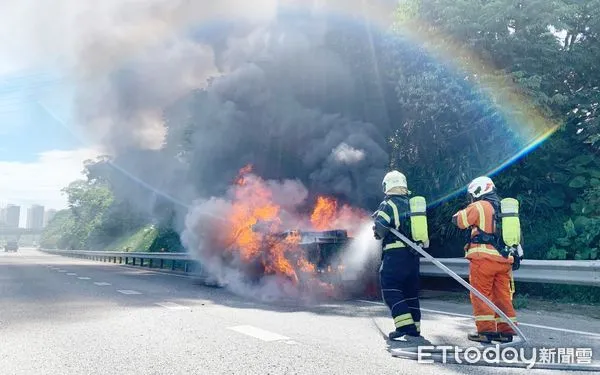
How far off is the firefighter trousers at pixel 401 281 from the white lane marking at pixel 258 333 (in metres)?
1.19

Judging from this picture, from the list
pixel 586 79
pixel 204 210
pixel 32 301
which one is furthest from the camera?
pixel 204 210

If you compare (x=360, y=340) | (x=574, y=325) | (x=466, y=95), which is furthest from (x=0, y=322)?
(x=466, y=95)

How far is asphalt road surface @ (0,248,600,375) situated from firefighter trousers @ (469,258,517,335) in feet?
0.98

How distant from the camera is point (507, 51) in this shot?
10641 mm

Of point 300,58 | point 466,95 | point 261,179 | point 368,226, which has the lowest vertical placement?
point 368,226

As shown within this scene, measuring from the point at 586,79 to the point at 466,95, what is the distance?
311 centimetres

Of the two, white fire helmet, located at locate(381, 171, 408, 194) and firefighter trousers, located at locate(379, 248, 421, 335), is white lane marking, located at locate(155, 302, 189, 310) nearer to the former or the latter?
firefighter trousers, located at locate(379, 248, 421, 335)

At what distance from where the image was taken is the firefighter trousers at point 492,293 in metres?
5.01

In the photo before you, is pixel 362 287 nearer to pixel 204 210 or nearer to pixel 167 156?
pixel 204 210

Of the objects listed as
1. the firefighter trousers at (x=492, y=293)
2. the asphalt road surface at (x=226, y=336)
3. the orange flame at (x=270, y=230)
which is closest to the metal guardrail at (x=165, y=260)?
the orange flame at (x=270, y=230)

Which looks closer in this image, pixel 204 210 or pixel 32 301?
pixel 32 301

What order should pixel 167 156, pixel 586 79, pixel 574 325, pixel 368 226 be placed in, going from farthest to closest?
pixel 167 156 → pixel 586 79 → pixel 368 226 → pixel 574 325

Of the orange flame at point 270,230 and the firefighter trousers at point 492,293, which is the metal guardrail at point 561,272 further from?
the orange flame at point 270,230

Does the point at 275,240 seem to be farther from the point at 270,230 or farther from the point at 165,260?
the point at 165,260
